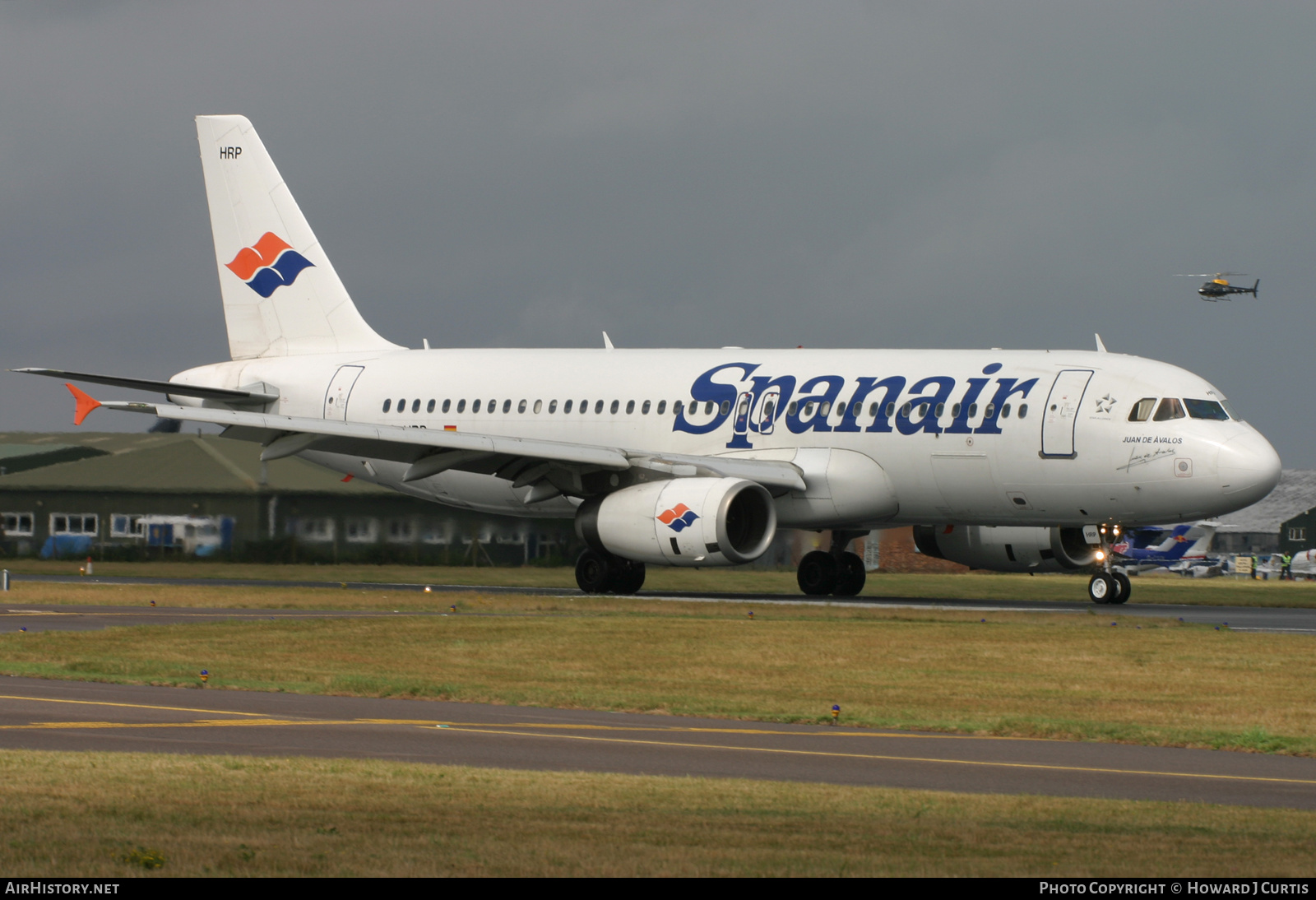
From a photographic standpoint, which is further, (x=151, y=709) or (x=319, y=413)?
(x=319, y=413)

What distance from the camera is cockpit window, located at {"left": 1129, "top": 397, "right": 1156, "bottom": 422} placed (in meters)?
28.9

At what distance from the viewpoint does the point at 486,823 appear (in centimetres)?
935

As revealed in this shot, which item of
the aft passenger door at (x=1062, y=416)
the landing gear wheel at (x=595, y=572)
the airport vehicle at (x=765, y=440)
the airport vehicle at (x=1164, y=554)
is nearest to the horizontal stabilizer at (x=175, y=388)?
the airport vehicle at (x=765, y=440)

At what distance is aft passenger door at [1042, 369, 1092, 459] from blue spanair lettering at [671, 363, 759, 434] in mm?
6102

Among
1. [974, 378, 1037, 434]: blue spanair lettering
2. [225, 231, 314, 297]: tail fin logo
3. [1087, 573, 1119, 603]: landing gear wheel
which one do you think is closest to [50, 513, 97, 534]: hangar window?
[225, 231, 314, 297]: tail fin logo

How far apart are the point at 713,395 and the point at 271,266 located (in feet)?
39.3

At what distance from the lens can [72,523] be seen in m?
40.6

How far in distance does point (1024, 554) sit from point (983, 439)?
528 cm

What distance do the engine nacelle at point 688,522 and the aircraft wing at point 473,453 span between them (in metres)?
0.59

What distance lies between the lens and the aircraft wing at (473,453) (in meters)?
30.8

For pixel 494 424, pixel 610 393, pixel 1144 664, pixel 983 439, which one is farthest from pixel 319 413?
pixel 1144 664

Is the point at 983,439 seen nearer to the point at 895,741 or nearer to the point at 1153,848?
the point at 895,741

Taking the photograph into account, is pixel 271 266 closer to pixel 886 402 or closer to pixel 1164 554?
pixel 886 402

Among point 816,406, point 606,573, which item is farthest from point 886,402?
point 606,573
